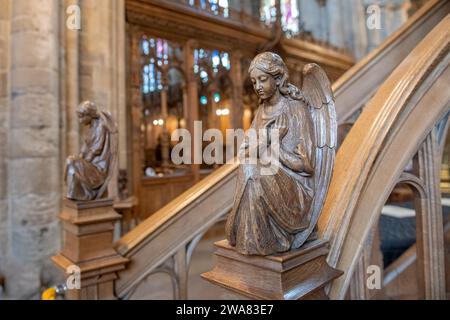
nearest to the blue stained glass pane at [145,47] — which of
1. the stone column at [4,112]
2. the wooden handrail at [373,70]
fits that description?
the stone column at [4,112]

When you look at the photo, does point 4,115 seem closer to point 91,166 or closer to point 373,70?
point 91,166

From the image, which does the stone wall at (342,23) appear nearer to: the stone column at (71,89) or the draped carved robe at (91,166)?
the stone column at (71,89)

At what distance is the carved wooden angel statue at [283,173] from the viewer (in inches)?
42.8

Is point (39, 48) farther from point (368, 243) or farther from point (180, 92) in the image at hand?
point (368, 243)

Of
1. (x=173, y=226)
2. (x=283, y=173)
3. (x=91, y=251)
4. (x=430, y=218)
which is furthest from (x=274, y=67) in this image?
(x=91, y=251)

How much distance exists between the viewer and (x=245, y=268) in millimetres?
1147

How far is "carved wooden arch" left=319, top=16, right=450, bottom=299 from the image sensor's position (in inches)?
54.5

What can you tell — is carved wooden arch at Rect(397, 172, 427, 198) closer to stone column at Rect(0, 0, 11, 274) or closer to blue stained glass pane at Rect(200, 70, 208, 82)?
stone column at Rect(0, 0, 11, 274)

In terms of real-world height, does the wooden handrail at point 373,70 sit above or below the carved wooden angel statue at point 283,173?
above

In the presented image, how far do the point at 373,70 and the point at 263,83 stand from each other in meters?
2.41

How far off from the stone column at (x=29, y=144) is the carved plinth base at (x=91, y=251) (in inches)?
42.6

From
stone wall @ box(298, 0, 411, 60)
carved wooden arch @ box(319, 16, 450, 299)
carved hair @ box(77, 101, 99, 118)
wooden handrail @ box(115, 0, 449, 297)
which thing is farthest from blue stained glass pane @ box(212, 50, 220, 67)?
carved wooden arch @ box(319, 16, 450, 299)

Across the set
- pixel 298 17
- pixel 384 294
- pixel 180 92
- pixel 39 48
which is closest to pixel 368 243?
pixel 384 294
